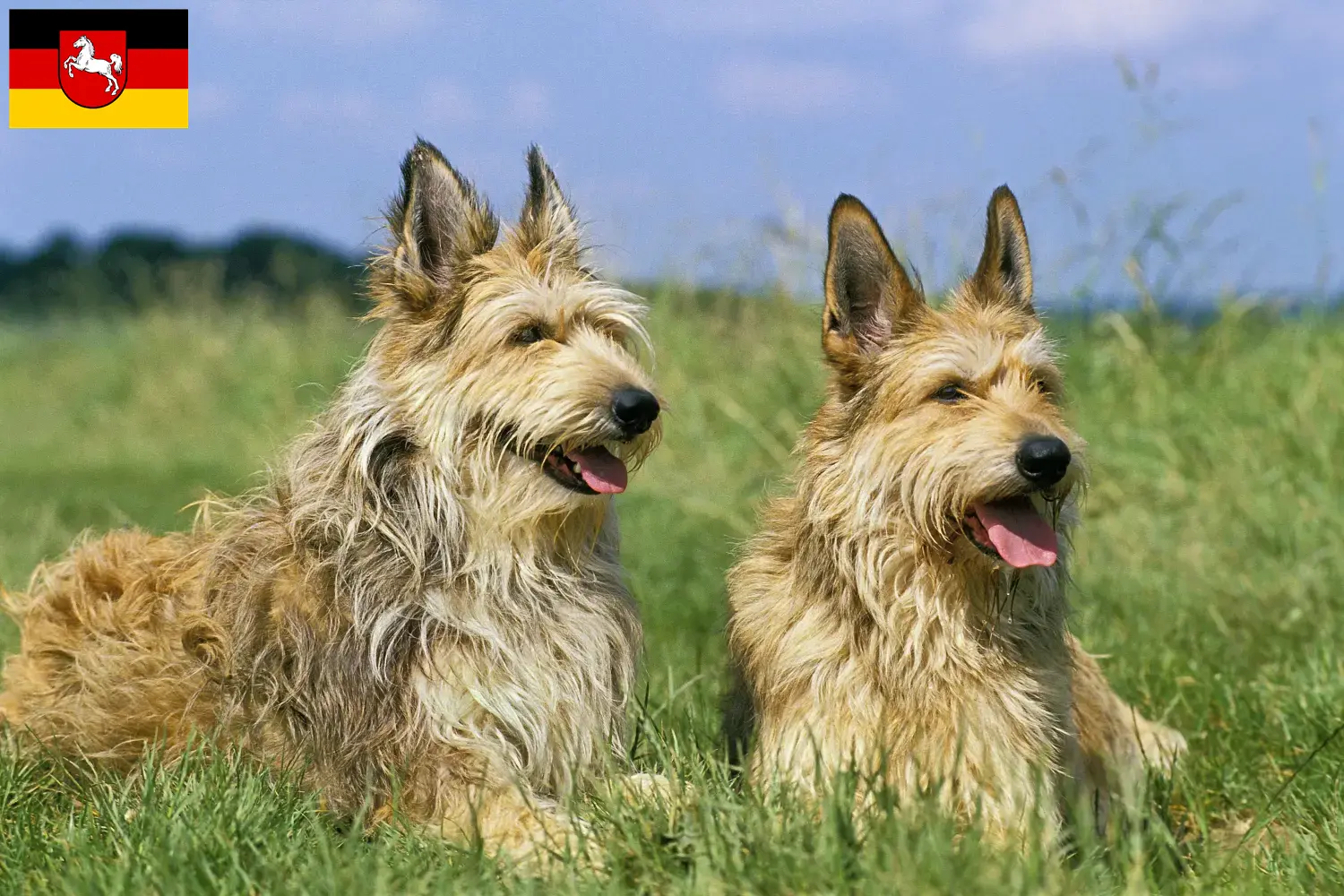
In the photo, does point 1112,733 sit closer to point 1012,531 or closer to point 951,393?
point 1012,531

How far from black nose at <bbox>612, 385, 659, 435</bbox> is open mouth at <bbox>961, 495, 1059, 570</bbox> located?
94 centimetres

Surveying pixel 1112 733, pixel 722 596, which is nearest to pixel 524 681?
pixel 1112 733

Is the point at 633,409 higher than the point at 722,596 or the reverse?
higher

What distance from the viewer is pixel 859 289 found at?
4.06 metres

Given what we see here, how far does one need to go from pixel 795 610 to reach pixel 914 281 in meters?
1.07

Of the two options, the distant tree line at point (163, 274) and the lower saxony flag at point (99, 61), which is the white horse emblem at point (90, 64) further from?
the distant tree line at point (163, 274)

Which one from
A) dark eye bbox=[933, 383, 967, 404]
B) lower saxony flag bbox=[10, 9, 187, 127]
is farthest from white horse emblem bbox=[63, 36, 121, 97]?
dark eye bbox=[933, 383, 967, 404]

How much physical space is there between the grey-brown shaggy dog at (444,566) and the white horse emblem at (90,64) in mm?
3683

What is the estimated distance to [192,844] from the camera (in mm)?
3141

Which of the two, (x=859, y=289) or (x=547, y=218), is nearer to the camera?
(x=859, y=289)

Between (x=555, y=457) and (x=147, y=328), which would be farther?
(x=147, y=328)

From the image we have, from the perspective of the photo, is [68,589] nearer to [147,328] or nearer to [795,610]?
[795,610]

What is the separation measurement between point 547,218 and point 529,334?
0.45m

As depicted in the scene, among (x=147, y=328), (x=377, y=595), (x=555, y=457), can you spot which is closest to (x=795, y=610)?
(x=555, y=457)
